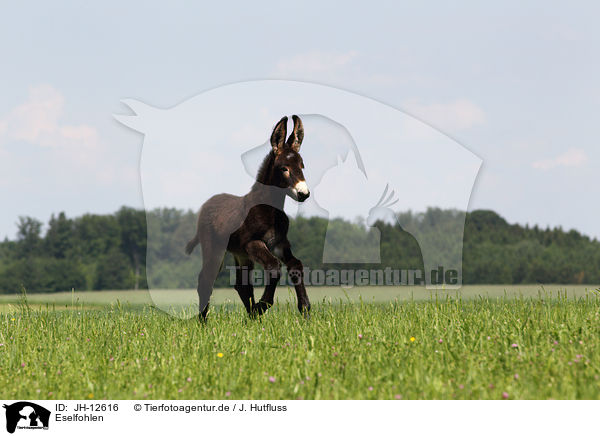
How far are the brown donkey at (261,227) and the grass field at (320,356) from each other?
0.45 meters

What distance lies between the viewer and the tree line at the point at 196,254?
764cm

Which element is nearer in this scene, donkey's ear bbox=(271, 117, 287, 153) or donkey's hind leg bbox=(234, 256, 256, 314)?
donkey's ear bbox=(271, 117, 287, 153)

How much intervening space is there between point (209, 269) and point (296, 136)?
2496 mm

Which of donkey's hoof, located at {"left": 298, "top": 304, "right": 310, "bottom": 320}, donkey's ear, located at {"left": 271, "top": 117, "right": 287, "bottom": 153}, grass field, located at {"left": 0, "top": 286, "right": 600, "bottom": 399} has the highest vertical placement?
donkey's ear, located at {"left": 271, "top": 117, "right": 287, "bottom": 153}

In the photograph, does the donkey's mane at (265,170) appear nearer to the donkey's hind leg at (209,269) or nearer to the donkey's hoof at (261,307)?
the donkey's hind leg at (209,269)

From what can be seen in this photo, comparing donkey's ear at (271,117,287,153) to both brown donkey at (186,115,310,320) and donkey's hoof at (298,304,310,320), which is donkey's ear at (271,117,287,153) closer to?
brown donkey at (186,115,310,320)

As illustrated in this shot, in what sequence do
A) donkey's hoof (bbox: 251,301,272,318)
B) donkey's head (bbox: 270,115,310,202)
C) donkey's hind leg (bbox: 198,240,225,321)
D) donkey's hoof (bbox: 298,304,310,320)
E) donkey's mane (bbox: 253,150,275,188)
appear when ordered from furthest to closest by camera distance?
donkey's hind leg (bbox: 198,240,225,321) < donkey's hoof (bbox: 251,301,272,318) < donkey's hoof (bbox: 298,304,310,320) < donkey's mane (bbox: 253,150,275,188) < donkey's head (bbox: 270,115,310,202)

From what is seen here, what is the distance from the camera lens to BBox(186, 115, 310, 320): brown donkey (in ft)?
22.8

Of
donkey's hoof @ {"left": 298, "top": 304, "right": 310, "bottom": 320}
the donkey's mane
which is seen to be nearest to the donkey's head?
the donkey's mane
